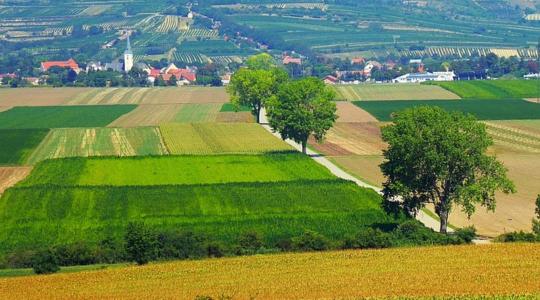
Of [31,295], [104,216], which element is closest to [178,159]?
[104,216]

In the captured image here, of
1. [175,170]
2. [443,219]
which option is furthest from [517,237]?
[175,170]

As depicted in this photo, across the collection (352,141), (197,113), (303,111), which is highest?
(303,111)

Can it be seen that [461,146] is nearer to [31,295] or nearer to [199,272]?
[199,272]

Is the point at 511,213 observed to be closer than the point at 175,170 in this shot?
Yes

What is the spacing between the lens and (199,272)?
53562mm

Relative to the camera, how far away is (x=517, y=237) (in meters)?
61.3

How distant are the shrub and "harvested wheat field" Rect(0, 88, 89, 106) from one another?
309ft

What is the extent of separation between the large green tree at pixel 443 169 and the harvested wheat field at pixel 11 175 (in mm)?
24505

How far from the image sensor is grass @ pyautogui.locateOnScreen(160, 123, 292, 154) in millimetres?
101938

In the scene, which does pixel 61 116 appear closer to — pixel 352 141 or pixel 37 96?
pixel 37 96

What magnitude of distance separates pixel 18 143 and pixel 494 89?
7415cm

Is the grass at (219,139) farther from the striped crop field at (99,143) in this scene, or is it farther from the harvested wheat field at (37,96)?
the harvested wheat field at (37,96)

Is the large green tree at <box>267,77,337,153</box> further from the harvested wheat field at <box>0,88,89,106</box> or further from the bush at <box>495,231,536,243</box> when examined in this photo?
the harvested wheat field at <box>0,88,89,106</box>

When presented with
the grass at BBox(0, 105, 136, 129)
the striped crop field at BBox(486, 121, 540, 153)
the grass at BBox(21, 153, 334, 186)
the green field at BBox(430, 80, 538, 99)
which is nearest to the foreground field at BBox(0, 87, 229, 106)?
the grass at BBox(0, 105, 136, 129)
